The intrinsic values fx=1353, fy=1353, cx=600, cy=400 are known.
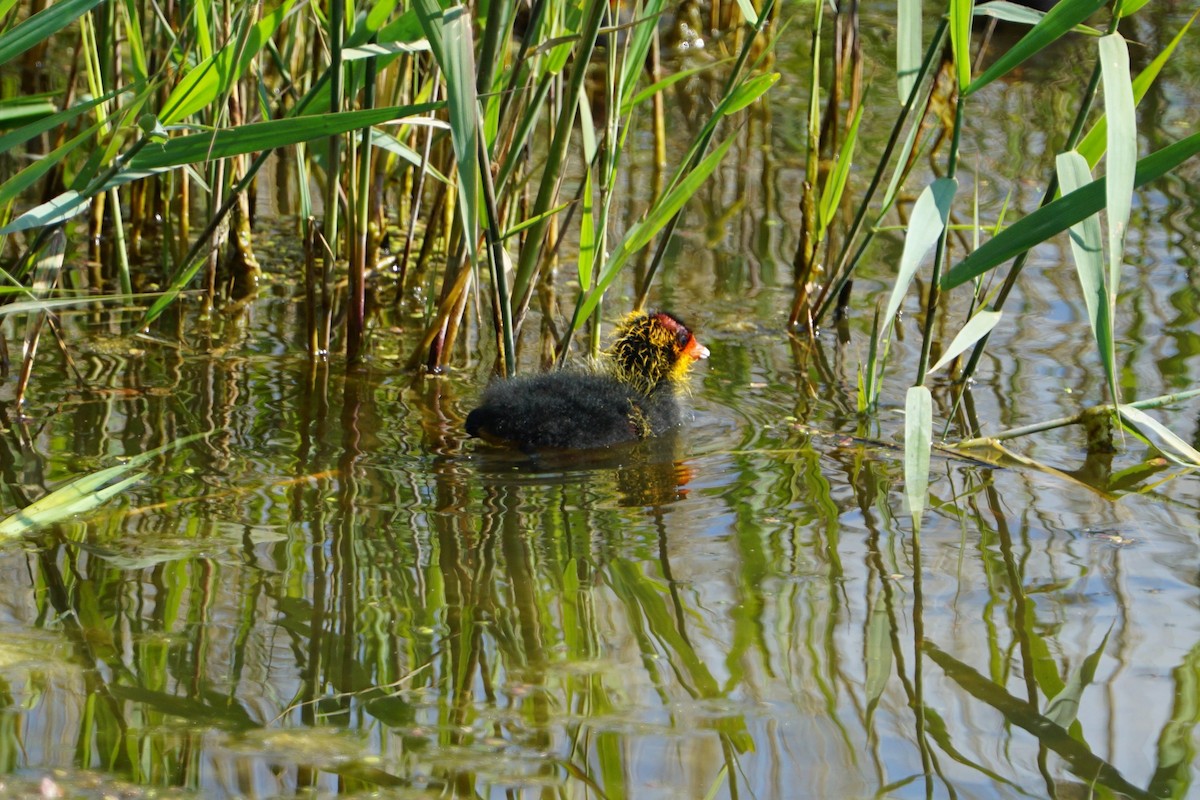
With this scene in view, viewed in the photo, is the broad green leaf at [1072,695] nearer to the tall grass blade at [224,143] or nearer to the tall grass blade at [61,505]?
the tall grass blade at [224,143]

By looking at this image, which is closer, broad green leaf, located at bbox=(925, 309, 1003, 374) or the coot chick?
broad green leaf, located at bbox=(925, 309, 1003, 374)

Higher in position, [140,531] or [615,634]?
[140,531]

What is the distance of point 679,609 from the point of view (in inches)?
118

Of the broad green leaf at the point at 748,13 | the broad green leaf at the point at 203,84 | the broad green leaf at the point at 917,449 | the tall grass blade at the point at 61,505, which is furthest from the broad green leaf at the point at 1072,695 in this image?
the broad green leaf at the point at 203,84

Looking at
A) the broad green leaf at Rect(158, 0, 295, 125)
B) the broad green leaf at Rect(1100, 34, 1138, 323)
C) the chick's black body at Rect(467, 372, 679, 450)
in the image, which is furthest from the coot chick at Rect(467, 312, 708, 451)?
the broad green leaf at Rect(1100, 34, 1138, 323)

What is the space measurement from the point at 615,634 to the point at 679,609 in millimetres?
192

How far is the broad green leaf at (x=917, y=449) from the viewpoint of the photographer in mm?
3109

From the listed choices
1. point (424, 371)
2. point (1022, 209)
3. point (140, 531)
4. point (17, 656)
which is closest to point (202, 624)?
point (17, 656)

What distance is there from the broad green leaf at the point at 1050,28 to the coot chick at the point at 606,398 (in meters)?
1.45

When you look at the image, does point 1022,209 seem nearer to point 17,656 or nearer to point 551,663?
point 551,663

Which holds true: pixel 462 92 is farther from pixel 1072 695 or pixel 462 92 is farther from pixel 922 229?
pixel 1072 695

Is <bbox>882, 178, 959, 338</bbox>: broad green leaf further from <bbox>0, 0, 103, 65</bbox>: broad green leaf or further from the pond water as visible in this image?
<bbox>0, 0, 103, 65</bbox>: broad green leaf

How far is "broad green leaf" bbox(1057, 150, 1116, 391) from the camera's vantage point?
288 cm

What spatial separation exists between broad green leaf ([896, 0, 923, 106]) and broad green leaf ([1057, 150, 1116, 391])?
2.16ft
